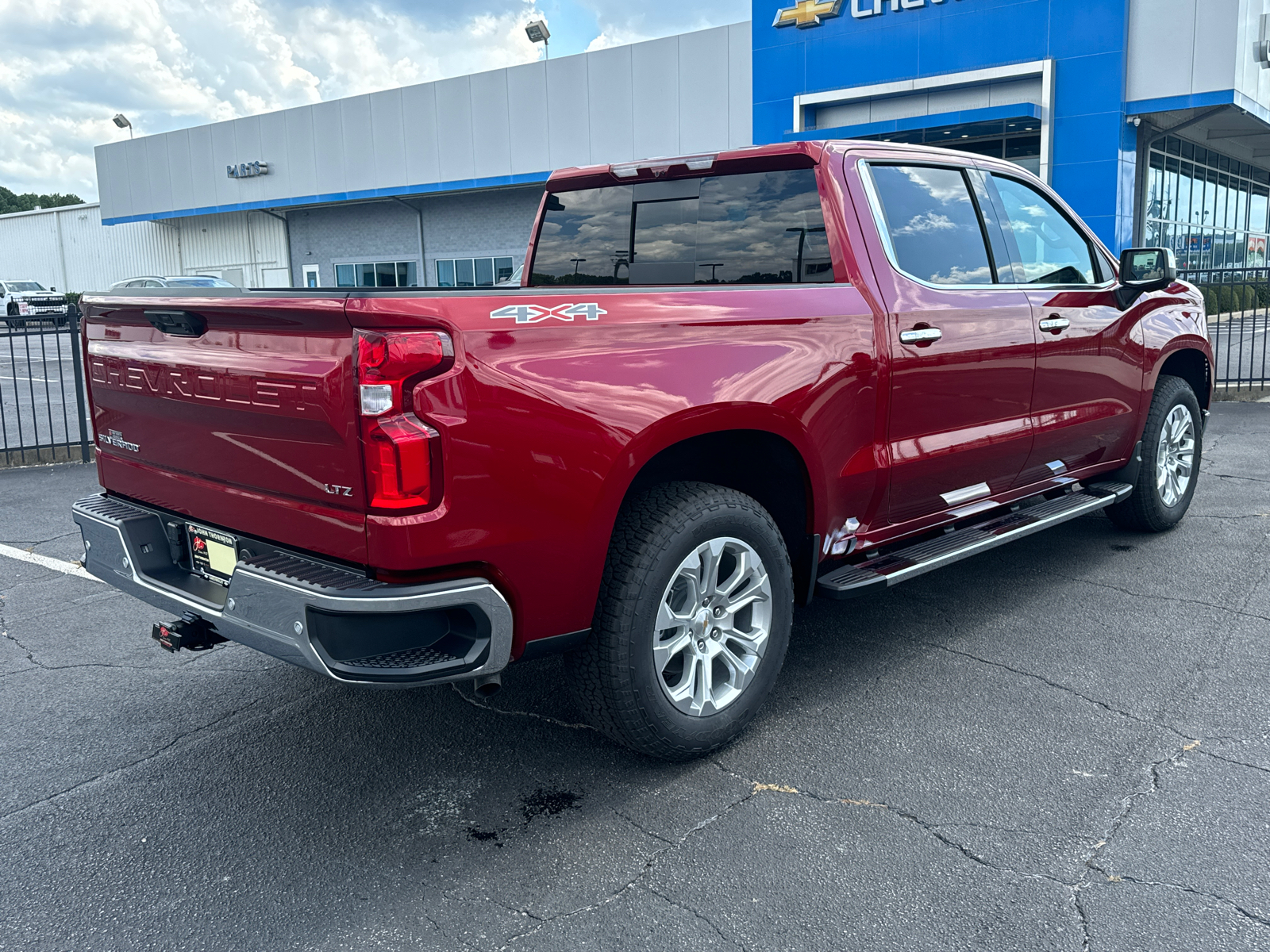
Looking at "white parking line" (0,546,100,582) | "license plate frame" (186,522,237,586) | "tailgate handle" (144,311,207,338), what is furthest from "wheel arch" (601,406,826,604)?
"white parking line" (0,546,100,582)

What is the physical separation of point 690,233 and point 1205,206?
2956cm

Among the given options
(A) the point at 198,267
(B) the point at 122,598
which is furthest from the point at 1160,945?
(A) the point at 198,267

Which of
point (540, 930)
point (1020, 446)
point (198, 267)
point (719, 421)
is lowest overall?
point (540, 930)

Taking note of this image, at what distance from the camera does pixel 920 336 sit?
3953 mm

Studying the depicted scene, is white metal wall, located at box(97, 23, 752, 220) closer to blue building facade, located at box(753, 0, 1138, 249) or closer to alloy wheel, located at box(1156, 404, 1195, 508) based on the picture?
blue building facade, located at box(753, 0, 1138, 249)

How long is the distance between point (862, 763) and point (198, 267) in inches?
1683

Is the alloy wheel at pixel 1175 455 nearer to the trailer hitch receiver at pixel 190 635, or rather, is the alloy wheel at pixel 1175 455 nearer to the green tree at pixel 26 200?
the trailer hitch receiver at pixel 190 635

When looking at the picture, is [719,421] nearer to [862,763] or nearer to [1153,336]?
[862,763]

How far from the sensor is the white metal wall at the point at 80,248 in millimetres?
42344

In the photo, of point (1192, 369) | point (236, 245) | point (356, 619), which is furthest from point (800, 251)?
point (236, 245)

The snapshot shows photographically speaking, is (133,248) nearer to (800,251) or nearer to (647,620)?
(800,251)

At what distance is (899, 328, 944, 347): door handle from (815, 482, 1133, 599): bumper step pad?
2.75 ft

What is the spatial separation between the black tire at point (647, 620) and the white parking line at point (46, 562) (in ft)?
12.9

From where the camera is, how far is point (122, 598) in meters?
5.32
